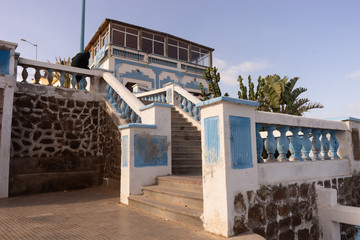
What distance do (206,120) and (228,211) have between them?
1.12 m

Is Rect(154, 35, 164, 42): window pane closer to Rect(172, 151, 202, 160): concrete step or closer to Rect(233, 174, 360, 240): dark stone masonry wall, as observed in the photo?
Rect(172, 151, 202, 160): concrete step

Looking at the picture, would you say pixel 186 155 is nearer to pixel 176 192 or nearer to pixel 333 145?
pixel 176 192

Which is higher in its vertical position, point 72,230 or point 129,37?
point 129,37

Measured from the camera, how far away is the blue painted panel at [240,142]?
306cm

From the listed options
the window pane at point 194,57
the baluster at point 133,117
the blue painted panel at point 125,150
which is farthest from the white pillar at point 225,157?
the window pane at point 194,57

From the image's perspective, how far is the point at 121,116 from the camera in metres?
6.88

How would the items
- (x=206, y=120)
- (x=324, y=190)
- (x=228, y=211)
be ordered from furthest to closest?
(x=324, y=190) < (x=206, y=120) < (x=228, y=211)

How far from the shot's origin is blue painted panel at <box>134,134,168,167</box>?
502cm

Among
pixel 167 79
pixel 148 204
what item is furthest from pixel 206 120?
pixel 167 79

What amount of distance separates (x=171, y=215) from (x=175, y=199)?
38 cm

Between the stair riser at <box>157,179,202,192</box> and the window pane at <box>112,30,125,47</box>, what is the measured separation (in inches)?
647

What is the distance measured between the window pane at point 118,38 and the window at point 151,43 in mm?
1690

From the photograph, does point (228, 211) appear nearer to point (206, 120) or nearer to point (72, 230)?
point (206, 120)

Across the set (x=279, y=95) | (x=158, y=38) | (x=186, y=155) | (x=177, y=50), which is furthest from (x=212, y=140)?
(x=177, y=50)
